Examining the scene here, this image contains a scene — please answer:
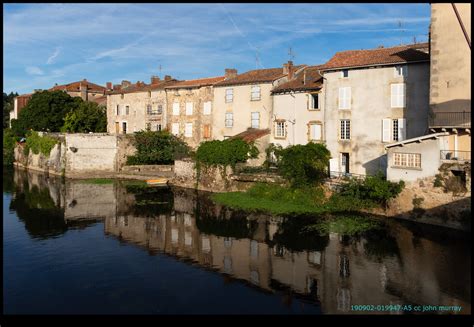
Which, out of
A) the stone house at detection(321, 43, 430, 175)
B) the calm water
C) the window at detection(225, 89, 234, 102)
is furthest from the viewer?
the window at detection(225, 89, 234, 102)

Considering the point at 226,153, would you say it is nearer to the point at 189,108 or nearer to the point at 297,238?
the point at 189,108

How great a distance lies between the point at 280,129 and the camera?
38.8 m

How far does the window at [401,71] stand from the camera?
97.9 feet

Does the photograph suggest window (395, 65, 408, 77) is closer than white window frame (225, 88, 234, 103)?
Yes

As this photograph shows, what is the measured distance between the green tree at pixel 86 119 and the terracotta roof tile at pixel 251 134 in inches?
1018

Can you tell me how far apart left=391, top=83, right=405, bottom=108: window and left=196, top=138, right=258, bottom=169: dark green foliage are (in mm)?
11678

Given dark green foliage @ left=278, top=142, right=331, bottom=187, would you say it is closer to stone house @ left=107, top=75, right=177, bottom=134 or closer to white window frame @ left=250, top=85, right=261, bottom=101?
white window frame @ left=250, top=85, right=261, bottom=101

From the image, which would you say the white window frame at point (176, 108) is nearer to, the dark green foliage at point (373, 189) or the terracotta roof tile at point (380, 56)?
the terracotta roof tile at point (380, 56)

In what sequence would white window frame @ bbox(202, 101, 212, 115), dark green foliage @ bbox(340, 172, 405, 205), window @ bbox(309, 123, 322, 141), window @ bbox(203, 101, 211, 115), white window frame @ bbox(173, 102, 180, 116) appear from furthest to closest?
white window frame @ bbox(173, 102, 180, 116) → window @ bbox(203, 101, 211, 115) → white window frame @ bbox(202, 101, 212, 115) → window @ bbox(309, 123, 322, 141) → dark green foliage @ bbox(340, 172, 405, 205)

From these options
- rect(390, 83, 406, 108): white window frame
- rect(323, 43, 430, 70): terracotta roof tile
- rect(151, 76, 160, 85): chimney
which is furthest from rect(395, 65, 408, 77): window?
rect(151, 76, 160, 85): chimney

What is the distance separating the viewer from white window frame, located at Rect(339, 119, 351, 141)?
33.1 meters

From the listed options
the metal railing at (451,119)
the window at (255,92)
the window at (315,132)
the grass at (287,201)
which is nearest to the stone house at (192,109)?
the window at (255,92)

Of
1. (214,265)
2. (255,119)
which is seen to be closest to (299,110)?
(255,119)

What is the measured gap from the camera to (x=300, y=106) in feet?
121
